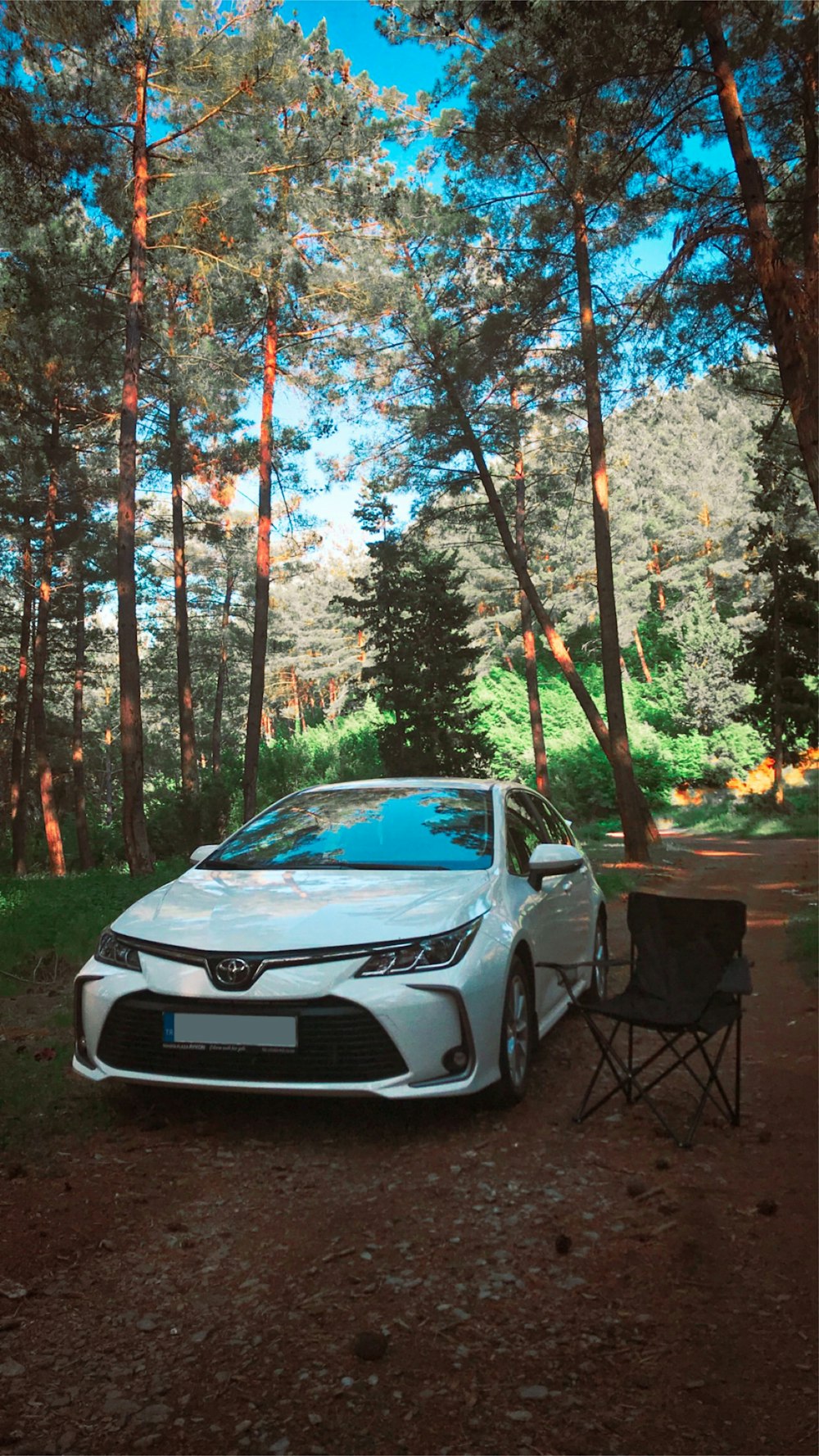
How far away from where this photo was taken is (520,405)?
19641 mm

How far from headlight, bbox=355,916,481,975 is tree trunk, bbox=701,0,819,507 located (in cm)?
480

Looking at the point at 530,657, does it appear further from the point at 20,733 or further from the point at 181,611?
the point at 20,733

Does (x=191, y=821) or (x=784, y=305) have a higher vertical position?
(x=784, y=305)

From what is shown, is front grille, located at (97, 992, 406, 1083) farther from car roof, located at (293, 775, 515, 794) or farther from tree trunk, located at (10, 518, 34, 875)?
tree trunk, located at (10, 518, 34, 875)

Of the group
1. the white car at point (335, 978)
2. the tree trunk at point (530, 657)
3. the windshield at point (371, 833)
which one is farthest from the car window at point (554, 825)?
the tree trunk at point (530, 657)

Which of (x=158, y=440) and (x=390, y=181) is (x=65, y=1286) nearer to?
(x=390, y=181)

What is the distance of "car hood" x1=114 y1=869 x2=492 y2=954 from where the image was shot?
4418mm

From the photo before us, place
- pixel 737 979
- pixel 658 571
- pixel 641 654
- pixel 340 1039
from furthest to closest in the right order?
1. pixel 658 571
2. pixel 641 654
3. pixel 737 979
4. pixel 340 1039

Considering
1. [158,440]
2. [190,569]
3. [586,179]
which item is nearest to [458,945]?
[586,179]

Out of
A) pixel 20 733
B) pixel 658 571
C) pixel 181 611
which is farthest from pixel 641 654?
pixel 20 733

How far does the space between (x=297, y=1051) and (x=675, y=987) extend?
201 cm

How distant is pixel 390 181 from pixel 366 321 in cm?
254

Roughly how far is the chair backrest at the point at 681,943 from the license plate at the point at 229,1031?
183cm

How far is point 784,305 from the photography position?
7887 millimetres
